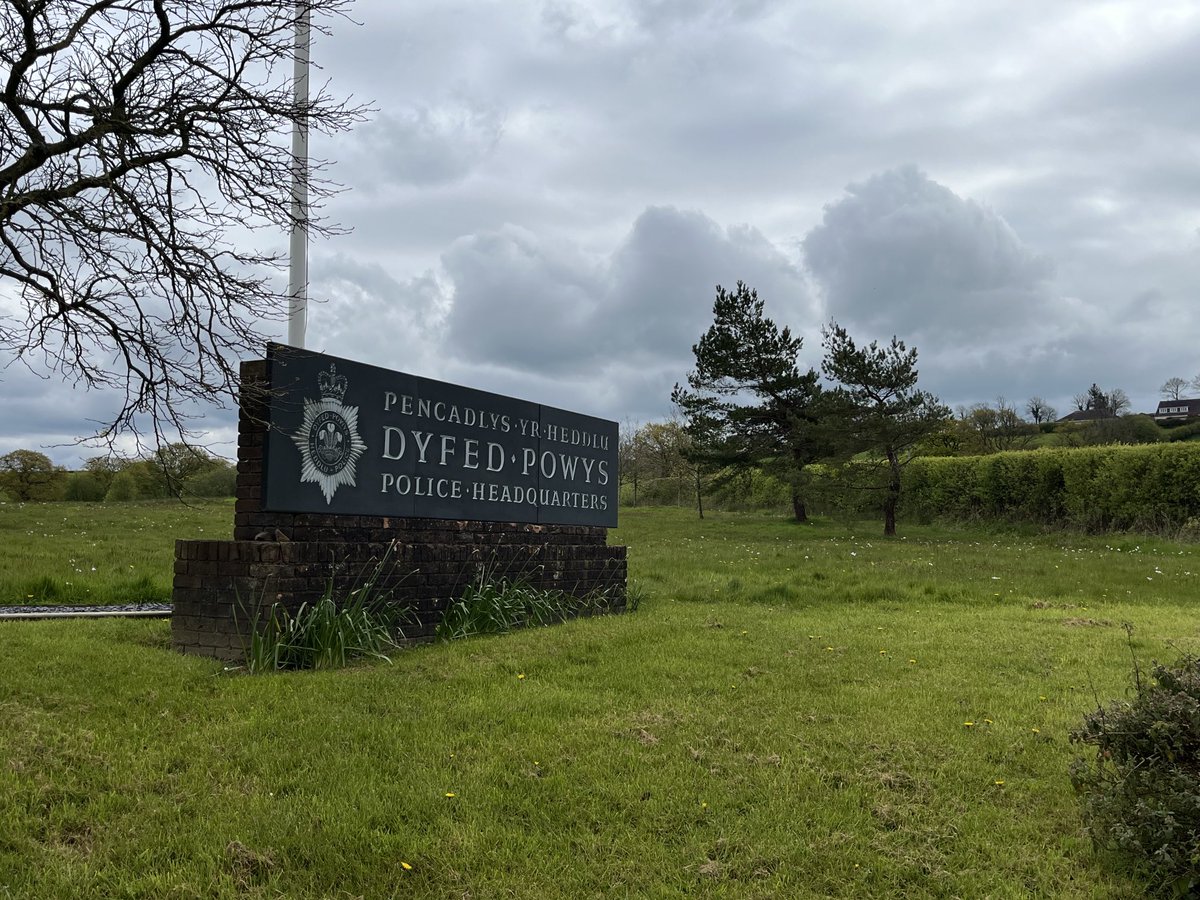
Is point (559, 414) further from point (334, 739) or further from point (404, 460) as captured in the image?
point (334, 739)

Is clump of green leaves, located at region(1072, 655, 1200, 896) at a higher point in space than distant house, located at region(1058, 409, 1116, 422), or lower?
lower

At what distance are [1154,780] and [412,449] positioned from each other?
6.33 m

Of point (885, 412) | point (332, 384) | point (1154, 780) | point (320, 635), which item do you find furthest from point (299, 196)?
point (885, 412)

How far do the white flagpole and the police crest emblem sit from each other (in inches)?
28.8

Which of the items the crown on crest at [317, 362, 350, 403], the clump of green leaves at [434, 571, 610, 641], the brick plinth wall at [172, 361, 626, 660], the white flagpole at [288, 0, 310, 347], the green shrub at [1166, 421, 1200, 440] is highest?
the green shrub at [1166, 421, 1200, 440]

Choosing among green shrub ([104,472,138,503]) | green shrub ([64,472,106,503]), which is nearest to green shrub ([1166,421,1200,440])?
green shrub ([104,472,138,503])

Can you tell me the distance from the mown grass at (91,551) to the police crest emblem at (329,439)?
1347mm

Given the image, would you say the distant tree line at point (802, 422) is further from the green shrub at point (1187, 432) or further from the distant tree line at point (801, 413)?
the green shrub at point (1187, 432)

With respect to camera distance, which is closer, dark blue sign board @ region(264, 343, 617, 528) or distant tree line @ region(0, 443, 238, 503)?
dark blue sign board @ region(264, 343, 617, 528)

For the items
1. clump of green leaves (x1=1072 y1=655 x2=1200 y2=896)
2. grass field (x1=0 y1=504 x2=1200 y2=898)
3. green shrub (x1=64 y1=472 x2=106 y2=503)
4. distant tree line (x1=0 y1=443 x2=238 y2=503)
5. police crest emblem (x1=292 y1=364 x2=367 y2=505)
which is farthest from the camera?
green shrub (x1=64 y1=472 x2=106 y2=503)

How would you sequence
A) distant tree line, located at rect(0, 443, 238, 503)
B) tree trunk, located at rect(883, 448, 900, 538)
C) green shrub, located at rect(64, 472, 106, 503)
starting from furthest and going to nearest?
1. green shrub, located at rect(64, 472, 106, 503)
2. distant tree line, located at rect(0, 443, 238, 503)
3. tree trunk, located at rect(883, 448, 900, 538)

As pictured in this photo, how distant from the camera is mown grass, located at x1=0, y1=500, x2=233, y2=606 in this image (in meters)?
10.9

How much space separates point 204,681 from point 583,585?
5.50 metres

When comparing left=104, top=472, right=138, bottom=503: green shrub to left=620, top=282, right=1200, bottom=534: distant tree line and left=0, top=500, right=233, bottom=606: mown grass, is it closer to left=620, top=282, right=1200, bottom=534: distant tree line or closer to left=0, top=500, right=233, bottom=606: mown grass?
left=0, top=500, right=233, bottom=606: mown grass
